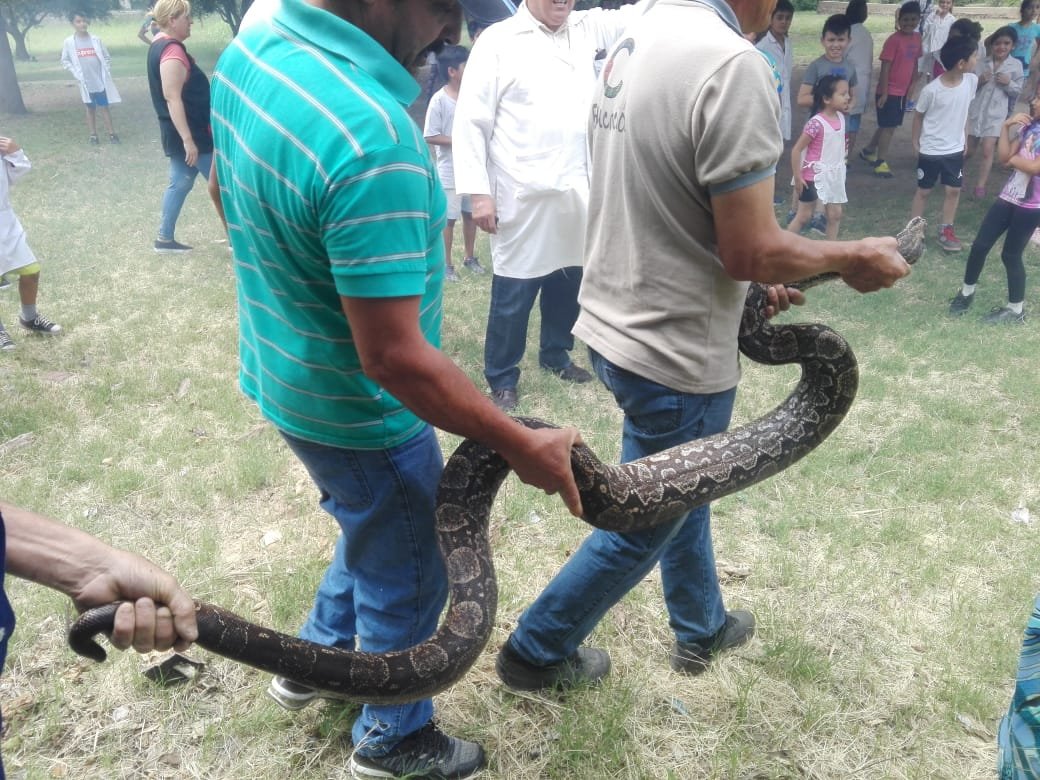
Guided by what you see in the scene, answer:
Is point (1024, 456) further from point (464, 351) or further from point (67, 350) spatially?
point (67, 350)

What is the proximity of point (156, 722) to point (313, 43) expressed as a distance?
8.81 ft

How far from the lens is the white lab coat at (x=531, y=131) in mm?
5230

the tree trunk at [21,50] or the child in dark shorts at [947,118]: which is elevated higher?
the child in dark shorts at [947,118]

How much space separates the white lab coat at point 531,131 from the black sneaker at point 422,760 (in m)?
3.39

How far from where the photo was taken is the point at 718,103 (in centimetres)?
227

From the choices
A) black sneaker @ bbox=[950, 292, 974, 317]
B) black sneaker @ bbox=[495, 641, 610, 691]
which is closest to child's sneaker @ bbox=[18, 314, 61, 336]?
black sneaker @ bbox=[495, 641, 610, 691]

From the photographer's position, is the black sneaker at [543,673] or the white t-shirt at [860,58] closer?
the black sneaker at [543,673]

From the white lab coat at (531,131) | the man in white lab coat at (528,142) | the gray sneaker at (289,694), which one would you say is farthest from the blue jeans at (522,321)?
the gray sneaker at (289,694)

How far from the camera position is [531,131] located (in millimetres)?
5316

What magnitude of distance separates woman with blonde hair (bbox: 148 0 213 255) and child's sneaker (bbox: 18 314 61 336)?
2.76 metres

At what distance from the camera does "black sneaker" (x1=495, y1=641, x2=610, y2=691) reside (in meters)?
3.28

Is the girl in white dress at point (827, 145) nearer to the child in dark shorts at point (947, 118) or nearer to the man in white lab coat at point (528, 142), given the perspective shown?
the child in dark shorts at point (947, 118)

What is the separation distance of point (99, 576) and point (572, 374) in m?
4.71

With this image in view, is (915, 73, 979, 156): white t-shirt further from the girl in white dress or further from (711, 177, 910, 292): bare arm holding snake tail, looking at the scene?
(711, 177, 910, 292): bare arm holding snake tail
